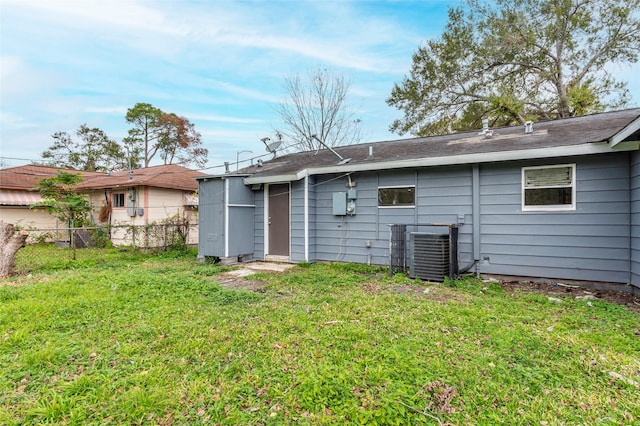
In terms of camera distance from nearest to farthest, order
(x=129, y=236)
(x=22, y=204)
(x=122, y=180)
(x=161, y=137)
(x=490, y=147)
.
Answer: (x=490, y=147), (x=129, y=236), (x=122, y=180), (x=22, y=204), (x=161, y=137)

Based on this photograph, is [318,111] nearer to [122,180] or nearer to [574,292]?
[122,180]

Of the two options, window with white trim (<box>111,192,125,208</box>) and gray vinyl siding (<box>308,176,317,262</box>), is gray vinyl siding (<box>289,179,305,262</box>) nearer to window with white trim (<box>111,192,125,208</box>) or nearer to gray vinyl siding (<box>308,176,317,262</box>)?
gray vinyl siding (<box>308,176,317,262</box>)

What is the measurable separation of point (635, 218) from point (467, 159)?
2418 millimetres

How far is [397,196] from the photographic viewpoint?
6.69 m

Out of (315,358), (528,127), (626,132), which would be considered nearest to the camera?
(315,358)

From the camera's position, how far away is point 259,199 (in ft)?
27.1

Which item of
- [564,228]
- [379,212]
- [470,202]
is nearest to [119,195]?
[379,212]

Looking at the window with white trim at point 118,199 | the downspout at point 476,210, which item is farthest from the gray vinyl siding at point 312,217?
the window with white trim at point 118,199

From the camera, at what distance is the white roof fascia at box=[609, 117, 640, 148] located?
370cm

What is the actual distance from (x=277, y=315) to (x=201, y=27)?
844 cm

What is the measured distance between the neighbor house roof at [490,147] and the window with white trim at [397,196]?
1.74 feet

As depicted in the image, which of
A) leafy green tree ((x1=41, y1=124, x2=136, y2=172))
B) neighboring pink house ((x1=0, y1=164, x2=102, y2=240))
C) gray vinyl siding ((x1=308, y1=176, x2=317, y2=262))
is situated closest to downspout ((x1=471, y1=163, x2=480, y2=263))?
gray vinyl siding ((x1=308, y1=176, x2=317, y2=262))

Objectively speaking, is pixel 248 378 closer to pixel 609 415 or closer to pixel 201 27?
pixel 609 415

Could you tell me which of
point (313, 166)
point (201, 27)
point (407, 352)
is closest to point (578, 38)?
point (313, 166)
